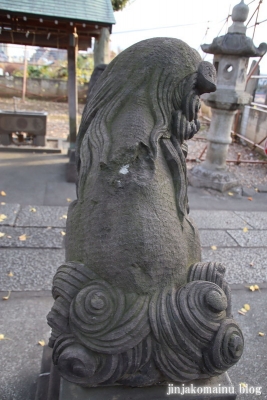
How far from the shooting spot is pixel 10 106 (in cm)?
1412

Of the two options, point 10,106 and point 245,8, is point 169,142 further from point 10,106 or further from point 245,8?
point 10,106

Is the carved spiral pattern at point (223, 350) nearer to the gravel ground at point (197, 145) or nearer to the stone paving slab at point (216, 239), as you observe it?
the stone paving slab at point (216, 239)

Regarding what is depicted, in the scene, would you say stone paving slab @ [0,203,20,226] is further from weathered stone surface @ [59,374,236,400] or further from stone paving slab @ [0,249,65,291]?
weathered stone surface @ [59,374,236,400]

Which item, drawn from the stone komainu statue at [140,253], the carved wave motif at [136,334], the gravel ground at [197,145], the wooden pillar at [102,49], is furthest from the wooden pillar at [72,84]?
the carved wave motif at [136,334]

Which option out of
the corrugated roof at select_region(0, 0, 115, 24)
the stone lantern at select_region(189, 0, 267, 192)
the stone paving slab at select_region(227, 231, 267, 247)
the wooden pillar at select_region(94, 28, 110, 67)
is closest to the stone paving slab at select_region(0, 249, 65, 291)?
the stone paving slab at select_region(227, 231, 267, 247)

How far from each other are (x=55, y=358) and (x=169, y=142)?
3.74ft

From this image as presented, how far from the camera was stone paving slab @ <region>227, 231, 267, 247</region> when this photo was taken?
13.6ft

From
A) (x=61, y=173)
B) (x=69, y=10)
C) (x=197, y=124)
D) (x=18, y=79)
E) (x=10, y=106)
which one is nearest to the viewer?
(x=197, y=124)

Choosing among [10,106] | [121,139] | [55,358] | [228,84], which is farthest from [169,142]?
[10,106]

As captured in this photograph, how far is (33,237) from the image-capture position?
389 cm

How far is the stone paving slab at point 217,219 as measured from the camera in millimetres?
4594

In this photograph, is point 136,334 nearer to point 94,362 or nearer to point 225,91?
point 94,362

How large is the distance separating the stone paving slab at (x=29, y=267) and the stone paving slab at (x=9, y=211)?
693mm

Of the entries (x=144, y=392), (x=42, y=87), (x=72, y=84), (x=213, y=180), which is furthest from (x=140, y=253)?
(x=42, y=87)
